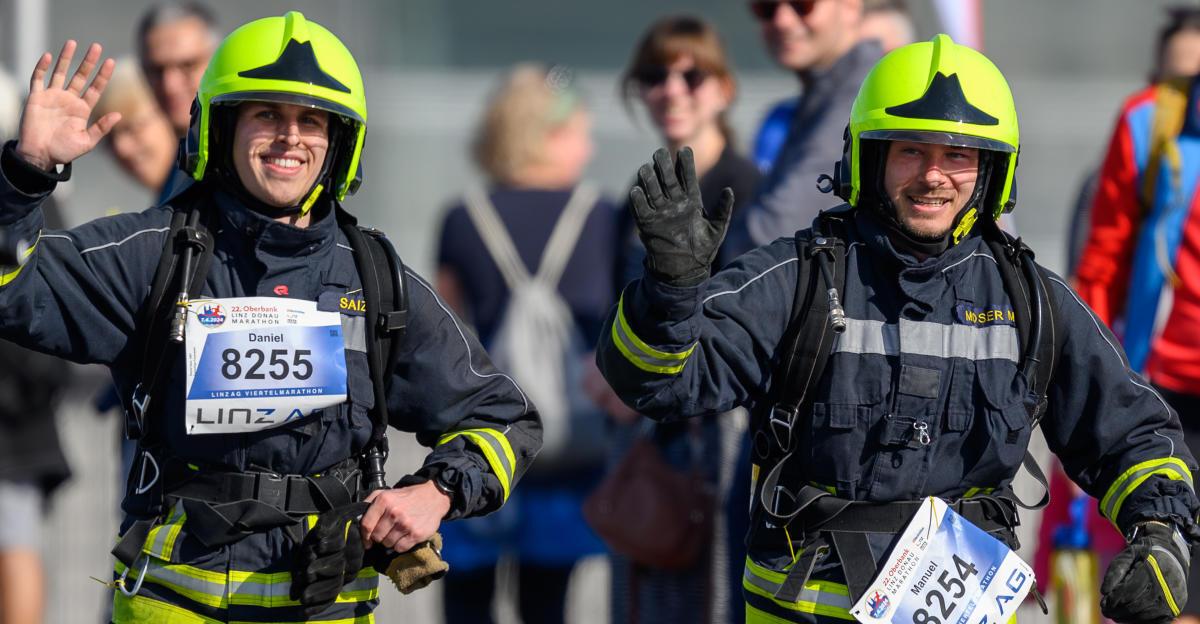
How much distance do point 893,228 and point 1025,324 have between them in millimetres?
344

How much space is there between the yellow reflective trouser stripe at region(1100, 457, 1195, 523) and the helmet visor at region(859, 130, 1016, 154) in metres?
0.75

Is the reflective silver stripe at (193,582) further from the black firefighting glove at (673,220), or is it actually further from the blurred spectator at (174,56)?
the blurred spectator at (174,56)

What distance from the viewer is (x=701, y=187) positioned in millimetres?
5875

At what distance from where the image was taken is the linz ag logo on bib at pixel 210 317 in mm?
4020

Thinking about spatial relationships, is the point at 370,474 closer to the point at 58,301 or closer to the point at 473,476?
the point at 473,476

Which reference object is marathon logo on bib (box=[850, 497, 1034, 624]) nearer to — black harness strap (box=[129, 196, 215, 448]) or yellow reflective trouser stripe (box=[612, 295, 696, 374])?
yellow reflective trouser stripe (box=[612, 295, 696, 374])

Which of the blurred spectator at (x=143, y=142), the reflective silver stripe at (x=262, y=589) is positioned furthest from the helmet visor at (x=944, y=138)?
the blurred spectator at (x=143, y=142)

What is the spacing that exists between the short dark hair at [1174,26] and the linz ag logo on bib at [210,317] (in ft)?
13.3

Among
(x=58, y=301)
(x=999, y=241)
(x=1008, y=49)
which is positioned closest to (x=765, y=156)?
(x=999, y=241)

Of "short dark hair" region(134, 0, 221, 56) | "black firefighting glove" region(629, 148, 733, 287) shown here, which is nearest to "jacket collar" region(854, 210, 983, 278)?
"black firefighting glove" region(629, 148, 733, 287)

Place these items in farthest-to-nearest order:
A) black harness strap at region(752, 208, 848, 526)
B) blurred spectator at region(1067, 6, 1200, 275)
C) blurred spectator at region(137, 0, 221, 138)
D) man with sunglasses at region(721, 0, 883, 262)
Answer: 1. blurred spectator at region(1067, 6, 1200, 275)
2. blurred spectator at region(137, 0, 221, 138)
3. man with sunglasses at region(721, 0, 883, 262)
4. black harness strap at region(752, 208, 848, 526)

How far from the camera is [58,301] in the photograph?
3.96 meters

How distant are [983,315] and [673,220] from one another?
0.82 meters

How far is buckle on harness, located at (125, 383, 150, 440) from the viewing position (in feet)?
→ 13.2
